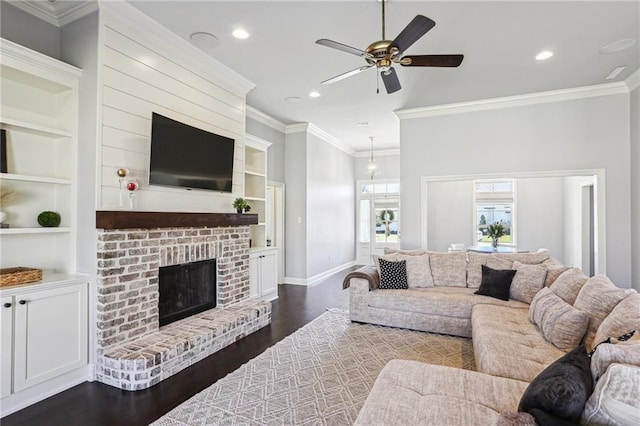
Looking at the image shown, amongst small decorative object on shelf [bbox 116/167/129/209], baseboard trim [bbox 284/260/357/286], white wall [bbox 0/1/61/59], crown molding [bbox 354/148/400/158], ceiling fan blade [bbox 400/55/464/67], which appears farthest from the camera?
crown molding [bbox 354/148/400/158]

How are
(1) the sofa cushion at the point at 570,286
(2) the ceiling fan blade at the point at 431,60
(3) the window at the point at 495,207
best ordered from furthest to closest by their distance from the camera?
(3) the window at the point at 495,207
(1) the sofa cushion at the point at 570,286
(2) the ceiling fan blade at the point at 431,60

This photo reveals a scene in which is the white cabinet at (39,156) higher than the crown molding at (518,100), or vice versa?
the crown molding at (518,100)

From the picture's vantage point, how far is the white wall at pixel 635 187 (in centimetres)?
445

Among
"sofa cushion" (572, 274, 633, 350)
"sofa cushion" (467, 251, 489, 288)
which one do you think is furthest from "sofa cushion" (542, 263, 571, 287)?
"sofa cushion" (572, 274, 633, 350)

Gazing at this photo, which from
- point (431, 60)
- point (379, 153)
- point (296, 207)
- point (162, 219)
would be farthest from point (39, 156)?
point (379, 153)

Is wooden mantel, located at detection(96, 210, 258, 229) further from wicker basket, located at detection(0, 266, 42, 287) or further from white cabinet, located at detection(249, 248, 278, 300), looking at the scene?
white cabinet, located at detection(249, 248, 278, 300)

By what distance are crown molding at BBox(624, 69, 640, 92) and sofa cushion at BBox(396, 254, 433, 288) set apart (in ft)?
11.6

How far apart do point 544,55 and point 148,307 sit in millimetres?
5025

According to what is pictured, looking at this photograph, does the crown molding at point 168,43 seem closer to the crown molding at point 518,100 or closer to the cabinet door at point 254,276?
the cabinet door at point 254,276

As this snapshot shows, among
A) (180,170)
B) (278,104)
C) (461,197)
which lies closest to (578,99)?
(461,197)

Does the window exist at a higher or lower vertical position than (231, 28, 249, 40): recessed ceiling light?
lower

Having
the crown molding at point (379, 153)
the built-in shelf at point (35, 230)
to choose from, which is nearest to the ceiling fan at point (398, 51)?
the built-in shelf at point (35, 230)

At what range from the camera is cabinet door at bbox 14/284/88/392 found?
2449 mm

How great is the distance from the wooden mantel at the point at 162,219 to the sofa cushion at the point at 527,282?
135 inches
